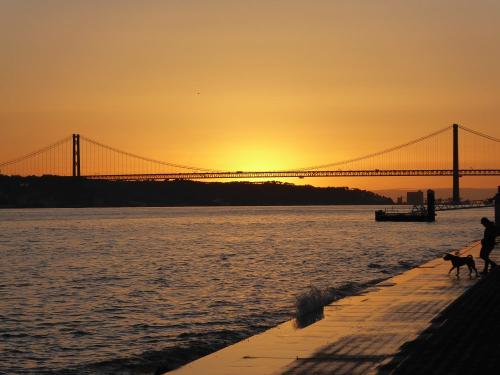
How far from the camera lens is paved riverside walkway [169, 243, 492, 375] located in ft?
40.5

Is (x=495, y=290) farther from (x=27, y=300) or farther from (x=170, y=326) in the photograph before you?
(x=27, y=300)

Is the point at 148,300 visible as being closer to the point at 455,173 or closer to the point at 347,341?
the point at 347,341

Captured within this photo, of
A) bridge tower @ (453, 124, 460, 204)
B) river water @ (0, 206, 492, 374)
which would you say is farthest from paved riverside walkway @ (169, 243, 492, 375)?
bridge tower @ (453, 124, 460, 204)

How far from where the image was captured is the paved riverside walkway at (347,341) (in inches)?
486

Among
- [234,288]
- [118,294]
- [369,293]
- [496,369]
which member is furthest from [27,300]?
[496,369]

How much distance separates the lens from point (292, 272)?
37094mm

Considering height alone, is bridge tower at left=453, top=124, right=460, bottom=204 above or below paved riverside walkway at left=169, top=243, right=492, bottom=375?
above

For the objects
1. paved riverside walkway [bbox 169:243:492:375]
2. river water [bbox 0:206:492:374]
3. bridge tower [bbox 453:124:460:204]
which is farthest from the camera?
bridge tower [bbox 453:124:460:204]

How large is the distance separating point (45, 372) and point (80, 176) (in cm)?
15042

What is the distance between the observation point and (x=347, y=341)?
Result: 14.3m

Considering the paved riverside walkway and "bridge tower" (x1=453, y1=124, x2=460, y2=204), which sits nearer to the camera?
the paved riverside walkway

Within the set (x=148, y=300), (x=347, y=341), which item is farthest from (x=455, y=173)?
(x=347, y=341)

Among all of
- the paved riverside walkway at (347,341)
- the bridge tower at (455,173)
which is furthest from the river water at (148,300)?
the bridge tower at (455,173)

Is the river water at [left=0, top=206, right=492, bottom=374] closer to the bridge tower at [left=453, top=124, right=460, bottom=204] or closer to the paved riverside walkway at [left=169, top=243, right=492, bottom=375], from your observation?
the paved riverside walkway at [left=169, top=243, right=492, bottom=375]
